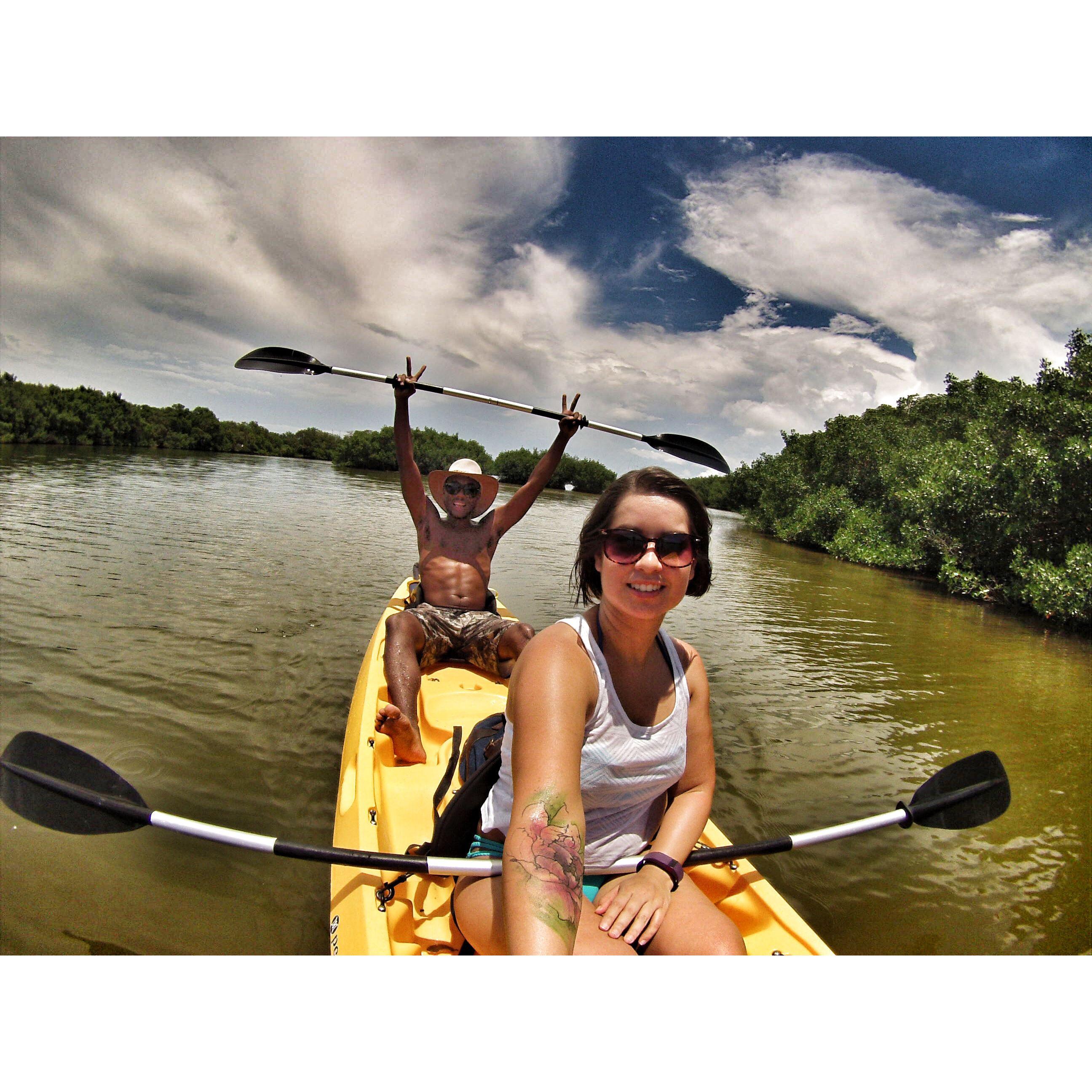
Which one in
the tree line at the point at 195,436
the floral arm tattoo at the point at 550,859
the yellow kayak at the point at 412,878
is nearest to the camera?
the floral arm tattoo at the point at 550,859

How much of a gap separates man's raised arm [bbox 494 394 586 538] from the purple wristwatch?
3.56 m

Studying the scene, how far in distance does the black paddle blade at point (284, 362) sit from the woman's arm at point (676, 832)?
457 cm

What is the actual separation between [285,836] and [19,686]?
3278mm

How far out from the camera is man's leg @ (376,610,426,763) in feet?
8.87

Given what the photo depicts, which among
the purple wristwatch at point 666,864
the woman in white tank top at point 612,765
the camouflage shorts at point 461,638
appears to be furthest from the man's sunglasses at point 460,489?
the purple wristwatch at point 666,864

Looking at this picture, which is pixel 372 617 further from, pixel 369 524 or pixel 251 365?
pixel 369 524

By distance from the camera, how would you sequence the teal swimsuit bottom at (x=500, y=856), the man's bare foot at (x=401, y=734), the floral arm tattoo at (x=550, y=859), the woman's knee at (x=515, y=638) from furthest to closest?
1. the woman's knee at (x=515, y=638)
2. the man's bare foot at (x=401, y=734)
3. the teal swimsuit bottom at (x=500, y=856)
4. the floral arm tattoo at (x=550, y=859)

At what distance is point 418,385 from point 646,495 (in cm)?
373

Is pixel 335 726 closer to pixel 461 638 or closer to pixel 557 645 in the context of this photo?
pixel 461 638

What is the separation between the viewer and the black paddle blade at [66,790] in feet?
6.57

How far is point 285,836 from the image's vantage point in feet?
10.4

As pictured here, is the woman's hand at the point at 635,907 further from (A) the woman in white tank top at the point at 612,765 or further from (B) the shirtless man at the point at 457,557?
(B) the shirtless man at the point at 457,557

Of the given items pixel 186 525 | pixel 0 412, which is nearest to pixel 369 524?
pixel 186 525

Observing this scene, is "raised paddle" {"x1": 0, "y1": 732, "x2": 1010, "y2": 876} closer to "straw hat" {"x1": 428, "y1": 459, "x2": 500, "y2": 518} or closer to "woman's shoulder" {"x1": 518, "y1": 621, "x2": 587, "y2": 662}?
"woman's shoulder" {"x1": 518, "y1": 621, "x2": 587, "y2": 662}
